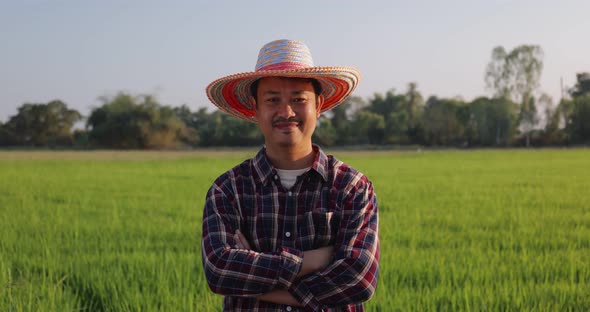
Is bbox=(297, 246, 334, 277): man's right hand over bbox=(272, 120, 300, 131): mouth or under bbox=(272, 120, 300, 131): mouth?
under

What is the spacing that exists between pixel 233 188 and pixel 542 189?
1100 cm

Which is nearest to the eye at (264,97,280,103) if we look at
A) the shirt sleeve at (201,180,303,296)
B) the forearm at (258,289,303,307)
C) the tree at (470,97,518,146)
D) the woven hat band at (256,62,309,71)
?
the woven hat band at (256,62,309,71)

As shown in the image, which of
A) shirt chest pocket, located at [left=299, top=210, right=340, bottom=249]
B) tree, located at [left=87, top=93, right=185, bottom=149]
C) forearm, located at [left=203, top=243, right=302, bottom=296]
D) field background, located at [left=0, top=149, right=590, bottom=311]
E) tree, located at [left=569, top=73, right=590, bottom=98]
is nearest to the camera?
forearm, located at [left=203, top=243, right=302, bottom=296]

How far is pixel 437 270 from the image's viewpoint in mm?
4043

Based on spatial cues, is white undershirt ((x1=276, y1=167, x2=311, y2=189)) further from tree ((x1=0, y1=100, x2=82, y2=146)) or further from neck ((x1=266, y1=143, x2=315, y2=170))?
tree ((x1=0, y1=100, x2=82, y2=146))

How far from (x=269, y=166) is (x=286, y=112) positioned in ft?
0.70

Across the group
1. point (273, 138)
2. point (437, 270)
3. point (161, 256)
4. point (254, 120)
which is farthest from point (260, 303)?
point (161, 256)

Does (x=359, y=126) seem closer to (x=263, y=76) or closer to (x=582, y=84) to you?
(x=582, y=84)

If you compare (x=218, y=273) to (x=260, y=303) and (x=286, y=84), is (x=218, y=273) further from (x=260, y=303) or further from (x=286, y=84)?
(x=286, y=84)

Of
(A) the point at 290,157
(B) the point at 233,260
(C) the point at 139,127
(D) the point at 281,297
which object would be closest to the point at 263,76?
(A) the point at 290,157

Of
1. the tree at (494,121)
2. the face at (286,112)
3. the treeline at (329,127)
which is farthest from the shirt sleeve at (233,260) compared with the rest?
the tree at (494,121)

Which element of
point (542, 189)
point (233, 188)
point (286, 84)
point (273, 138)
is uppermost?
point (286, 84)

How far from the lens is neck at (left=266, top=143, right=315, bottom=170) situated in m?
1.93

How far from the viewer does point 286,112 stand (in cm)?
184
